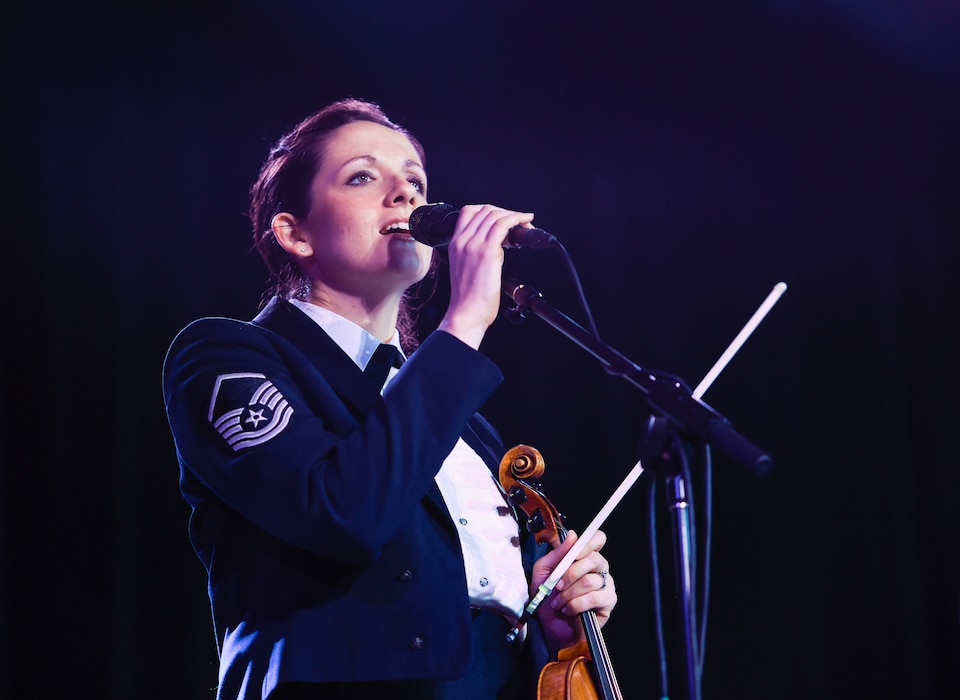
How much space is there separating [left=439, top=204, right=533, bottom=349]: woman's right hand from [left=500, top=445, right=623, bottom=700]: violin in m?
0.26

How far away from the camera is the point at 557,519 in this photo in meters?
1.63

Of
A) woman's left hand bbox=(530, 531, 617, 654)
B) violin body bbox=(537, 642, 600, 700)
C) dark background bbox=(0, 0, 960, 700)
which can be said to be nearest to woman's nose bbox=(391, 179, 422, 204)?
woman's left hand bbox=(530, 531, 617, 654)

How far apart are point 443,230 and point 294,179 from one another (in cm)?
50

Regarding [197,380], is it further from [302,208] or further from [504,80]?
[504,80]

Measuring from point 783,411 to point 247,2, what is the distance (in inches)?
80.1

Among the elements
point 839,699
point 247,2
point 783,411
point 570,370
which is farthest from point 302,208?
point 839,699

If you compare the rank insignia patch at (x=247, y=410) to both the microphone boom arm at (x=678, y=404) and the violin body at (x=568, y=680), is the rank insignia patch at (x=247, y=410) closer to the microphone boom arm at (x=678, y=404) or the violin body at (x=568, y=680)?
the microphone boom arm at (x=678, y=404)

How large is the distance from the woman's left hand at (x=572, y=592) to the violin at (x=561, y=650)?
0.02 meters

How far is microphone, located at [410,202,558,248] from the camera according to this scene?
1.37m

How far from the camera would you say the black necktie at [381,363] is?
5.14ft

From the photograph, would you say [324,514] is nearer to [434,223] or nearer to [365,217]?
[434,223]

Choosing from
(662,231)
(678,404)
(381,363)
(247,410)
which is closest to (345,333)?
(381,363)

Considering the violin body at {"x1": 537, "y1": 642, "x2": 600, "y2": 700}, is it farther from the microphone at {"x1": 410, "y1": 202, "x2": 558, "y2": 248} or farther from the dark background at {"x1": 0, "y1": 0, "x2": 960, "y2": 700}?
the dark background at {"x1": 0, "y1": 0, "x2": 960, "y2": 700}

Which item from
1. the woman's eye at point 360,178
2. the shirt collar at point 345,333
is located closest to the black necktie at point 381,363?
the shirt collar at point 345,333
